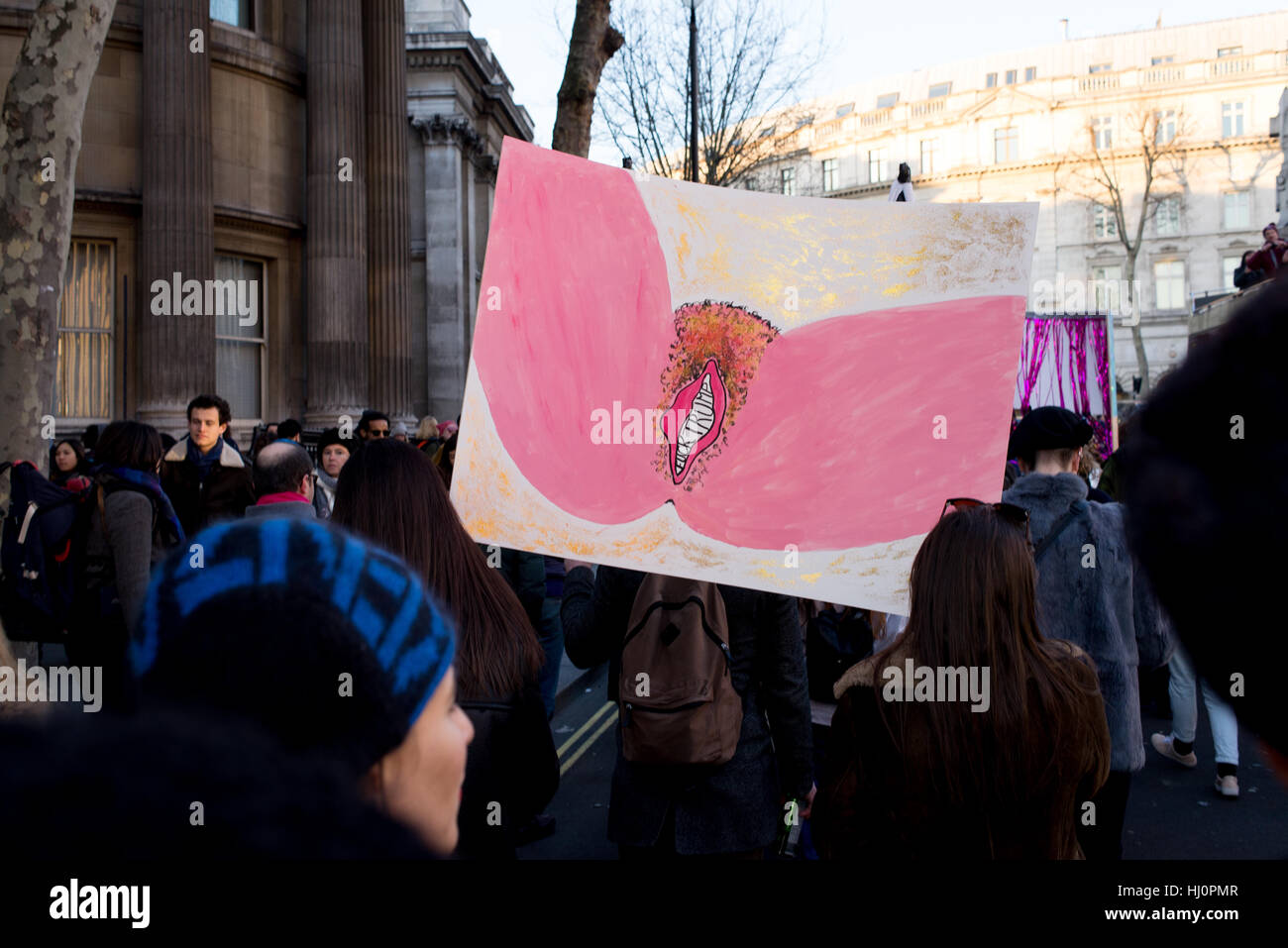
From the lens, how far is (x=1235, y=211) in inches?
2340

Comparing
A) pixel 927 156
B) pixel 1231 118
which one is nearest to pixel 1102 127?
pixel 1231 118

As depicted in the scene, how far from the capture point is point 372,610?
1057mm

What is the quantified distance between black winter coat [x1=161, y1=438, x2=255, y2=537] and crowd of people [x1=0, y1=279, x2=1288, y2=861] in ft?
0.07

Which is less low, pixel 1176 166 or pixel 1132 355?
pixel 1176 166

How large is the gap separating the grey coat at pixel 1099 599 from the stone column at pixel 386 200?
14.7 m

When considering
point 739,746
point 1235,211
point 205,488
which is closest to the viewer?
point 739,746

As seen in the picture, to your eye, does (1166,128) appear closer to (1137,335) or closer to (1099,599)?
(1137,335)

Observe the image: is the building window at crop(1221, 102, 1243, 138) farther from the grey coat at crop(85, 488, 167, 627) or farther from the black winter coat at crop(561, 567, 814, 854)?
the grey coat at crop(85, 488, 167, 627)

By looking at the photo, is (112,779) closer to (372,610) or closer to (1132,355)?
(372,610)

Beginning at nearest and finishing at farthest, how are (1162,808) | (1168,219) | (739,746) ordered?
(739,746) < (1162,808) < (1168,219)

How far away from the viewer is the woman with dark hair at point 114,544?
195 inches

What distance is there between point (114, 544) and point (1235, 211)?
67716 mm
